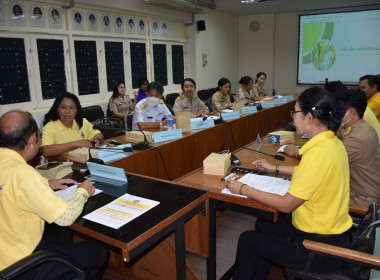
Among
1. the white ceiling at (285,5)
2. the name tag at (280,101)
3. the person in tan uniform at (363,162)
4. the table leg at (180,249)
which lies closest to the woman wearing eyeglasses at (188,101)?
the name tag at (280,101)

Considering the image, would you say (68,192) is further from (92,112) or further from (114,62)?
(114,62)

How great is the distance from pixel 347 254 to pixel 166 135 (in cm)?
184

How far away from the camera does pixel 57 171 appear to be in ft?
5.97

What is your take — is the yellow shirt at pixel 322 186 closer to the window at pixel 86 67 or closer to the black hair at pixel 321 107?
the black hair at pixel 321 107

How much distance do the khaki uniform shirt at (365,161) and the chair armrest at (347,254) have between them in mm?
729

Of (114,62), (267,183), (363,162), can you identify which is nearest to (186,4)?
(114,62)

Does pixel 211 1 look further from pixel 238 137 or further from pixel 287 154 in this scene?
pixel 287 154

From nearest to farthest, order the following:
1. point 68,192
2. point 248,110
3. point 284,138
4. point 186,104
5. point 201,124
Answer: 1. point 68,192
2. point 284,138
3. point 201,124
4. point 248,110
5. point 186,104

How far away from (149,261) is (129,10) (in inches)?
186

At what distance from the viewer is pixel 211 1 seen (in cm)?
659

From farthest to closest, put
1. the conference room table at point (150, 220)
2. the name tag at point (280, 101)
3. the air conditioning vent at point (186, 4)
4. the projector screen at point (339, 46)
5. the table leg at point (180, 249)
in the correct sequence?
the projector screen at point (339, 46)
the air conditioning vent at point (186, 4)
the name tag at point (280, 101)
the table leg at point (180, 249)
the conference room table at point (150, 220)

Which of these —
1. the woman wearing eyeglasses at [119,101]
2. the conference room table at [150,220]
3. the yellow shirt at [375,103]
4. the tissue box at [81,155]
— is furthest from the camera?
the woman wearing eyeglasses at [119,101]

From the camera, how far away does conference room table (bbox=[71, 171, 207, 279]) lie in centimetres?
119

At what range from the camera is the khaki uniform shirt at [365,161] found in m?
1.86
